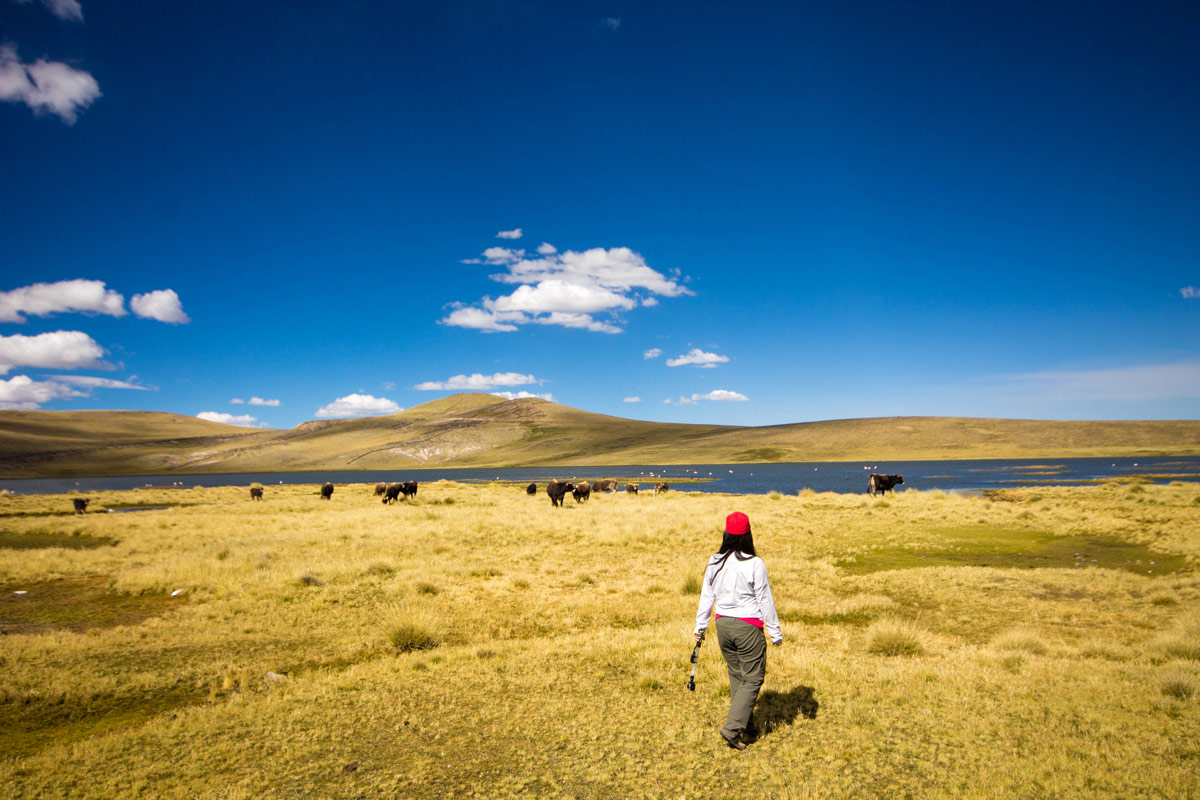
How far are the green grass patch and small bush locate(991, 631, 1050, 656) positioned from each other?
23.9ft

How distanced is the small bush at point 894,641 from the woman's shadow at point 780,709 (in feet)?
7.93

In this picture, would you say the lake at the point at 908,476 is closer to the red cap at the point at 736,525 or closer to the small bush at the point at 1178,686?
the small bush at the point at 1178,686

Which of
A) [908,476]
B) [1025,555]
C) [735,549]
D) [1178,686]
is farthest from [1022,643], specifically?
[908,476]

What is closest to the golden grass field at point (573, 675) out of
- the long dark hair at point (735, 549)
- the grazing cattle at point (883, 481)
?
the long dark hair at point (735, 549)

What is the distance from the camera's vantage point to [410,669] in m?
9.37

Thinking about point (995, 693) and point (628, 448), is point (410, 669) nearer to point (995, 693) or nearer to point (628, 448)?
point (995, 693)

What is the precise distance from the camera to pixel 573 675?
8.93m

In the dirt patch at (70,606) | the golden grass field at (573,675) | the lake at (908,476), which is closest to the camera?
the golden grass field at (573,675)

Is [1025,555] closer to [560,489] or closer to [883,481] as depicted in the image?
[560,489]

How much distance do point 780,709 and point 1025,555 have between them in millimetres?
16898

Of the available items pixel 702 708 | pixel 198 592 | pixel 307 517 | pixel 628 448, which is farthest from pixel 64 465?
pixel 702 708

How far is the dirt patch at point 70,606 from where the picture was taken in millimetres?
12172

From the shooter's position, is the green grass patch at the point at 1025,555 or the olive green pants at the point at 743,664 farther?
the green grass patch at the point at 1025,555

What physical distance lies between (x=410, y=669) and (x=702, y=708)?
484 cm
